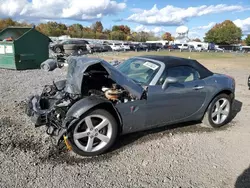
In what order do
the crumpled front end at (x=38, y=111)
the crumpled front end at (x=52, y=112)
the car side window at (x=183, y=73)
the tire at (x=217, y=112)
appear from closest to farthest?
the crumpled front end at (x=52, y=112), the crumpled front end at (x=38, y=111), the car side window at (x=183, y=73), the tire at (x=217, y=112)

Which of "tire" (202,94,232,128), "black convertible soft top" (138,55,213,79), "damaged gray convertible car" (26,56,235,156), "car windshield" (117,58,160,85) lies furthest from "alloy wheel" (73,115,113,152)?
"tire" (202,94,232,128)

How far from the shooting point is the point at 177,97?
418cm

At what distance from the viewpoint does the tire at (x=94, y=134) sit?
3402mm

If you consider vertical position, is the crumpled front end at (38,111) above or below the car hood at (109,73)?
below

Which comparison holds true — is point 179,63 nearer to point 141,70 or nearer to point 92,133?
point 141,70

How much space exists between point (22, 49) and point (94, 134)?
32.7ft

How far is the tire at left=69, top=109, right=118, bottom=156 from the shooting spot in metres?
3.40

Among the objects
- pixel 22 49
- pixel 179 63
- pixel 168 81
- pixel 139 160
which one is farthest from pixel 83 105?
pixel 22 49

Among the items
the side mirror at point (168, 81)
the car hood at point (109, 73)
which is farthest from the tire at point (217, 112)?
the car hood at point (109, 73)

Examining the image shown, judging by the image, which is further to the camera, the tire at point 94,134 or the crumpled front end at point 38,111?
the crumpled front end at point 38,111

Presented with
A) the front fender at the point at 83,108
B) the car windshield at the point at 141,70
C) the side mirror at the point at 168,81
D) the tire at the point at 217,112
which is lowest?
the tire at the point at 217,112

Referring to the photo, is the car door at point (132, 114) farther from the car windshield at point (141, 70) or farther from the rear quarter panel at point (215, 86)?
the rear quarter panel at point (215, 86)

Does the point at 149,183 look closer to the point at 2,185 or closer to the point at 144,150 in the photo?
the point at 144,150

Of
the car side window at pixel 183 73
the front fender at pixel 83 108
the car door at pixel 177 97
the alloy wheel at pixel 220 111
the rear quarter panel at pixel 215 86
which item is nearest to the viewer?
the front fender at pixel 83 108
